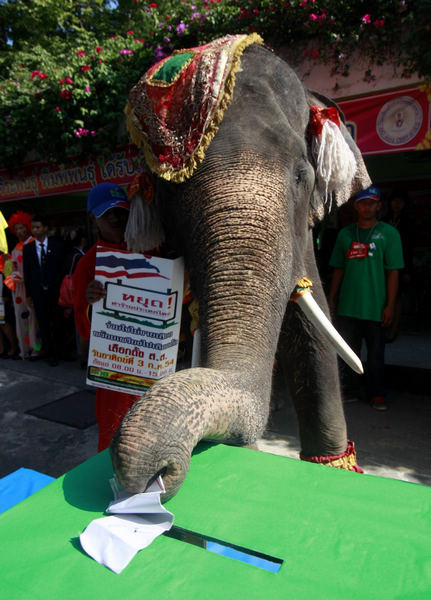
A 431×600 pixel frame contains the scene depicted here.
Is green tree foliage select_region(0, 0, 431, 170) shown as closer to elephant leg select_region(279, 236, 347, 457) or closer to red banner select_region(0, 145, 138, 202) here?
red banner select_region(0, 145, 138, 202)

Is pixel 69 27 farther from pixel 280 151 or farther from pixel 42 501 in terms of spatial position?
pixel 42 501

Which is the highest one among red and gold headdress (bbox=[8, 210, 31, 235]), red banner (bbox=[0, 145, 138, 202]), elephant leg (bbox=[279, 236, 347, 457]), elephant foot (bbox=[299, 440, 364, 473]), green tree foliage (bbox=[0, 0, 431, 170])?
green tree foliage (bbox=[0, 0, 431, 170])

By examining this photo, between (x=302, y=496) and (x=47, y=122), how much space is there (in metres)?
7.02

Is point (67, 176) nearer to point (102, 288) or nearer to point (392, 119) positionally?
point (392, 119)

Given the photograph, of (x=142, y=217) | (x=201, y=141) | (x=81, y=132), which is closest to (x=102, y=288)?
(x=142, y=217)

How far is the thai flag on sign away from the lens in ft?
6.88

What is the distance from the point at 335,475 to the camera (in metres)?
0.85

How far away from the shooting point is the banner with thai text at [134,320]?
210cm

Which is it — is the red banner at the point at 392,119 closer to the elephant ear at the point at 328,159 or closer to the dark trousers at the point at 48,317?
the elephant ear at the point at 328,159

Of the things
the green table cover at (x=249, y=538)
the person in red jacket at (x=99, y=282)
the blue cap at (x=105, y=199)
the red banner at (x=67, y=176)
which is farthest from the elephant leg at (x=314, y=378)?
the red banner at (x=67, y=176)

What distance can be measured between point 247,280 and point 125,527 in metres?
0.99

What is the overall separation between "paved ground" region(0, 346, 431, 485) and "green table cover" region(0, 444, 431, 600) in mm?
2890

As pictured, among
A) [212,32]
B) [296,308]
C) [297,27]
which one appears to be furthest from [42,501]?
[212,32]

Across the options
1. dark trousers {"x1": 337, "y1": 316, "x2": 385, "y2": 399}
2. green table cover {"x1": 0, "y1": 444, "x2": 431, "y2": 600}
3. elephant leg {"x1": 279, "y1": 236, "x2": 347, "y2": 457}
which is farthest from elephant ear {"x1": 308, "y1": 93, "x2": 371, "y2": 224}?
dark trousers {"x1": 337, "y1": 316, "x2": 385, "y2": 399}
